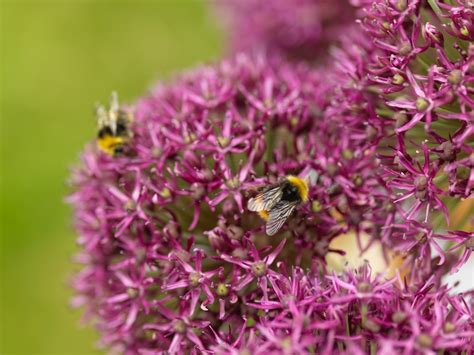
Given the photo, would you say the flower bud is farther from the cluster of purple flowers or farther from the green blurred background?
the green blurred background

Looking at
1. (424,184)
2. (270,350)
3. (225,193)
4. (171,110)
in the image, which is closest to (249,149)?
(225,193)

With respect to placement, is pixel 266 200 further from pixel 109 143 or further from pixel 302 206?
pixel 109 143

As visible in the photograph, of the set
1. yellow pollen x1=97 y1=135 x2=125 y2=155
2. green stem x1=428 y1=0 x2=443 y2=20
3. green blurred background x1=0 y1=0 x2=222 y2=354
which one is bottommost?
green blurred background x1=0 y1=0 x2=222 y2=354

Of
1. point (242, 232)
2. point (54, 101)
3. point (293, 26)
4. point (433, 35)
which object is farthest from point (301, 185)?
point (54, 101)

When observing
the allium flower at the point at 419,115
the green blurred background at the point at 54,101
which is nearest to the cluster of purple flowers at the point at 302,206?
the allium flower at the point at 419,115

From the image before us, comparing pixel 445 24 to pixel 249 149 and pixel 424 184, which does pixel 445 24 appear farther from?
pixel 249 149

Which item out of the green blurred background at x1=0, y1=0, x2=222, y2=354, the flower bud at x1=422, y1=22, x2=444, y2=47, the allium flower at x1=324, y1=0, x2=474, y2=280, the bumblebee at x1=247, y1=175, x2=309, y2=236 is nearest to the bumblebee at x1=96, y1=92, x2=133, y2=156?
the bumblebee at x1=247, y1=175, x2=309, y2=236

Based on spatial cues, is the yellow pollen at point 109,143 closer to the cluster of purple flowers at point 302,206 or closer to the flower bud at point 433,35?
the cluster of purple flowers at point 302,206
